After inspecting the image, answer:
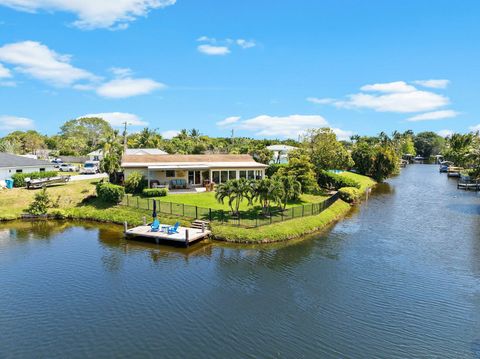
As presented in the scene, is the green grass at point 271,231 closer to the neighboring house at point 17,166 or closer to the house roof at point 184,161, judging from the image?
the house roof at point 184,161

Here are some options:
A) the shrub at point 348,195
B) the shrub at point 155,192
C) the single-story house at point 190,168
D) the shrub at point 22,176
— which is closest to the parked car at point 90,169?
the shrub at point 22,176

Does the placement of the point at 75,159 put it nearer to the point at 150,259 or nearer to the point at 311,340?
the point at 150,259

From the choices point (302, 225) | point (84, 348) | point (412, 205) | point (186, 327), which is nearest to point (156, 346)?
point (186, 327)

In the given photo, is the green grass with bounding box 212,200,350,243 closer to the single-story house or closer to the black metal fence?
the black metal fence

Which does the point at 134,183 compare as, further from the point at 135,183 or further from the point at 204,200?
the point at 204,200

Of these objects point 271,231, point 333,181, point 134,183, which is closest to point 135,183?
point 134,183

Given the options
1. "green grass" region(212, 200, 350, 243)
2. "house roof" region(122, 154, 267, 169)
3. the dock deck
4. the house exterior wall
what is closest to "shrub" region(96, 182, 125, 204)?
"house roof" region(122, 154, 267, 169)
